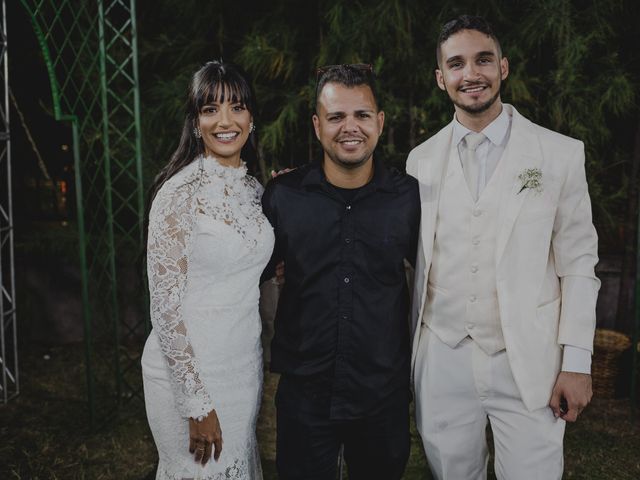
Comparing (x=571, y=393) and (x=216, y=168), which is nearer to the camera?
(x=571, y=393)

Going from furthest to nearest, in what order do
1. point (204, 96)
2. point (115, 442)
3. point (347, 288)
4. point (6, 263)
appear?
point (6, 263), point (115, 442), point (204, 96), point (347, 288)

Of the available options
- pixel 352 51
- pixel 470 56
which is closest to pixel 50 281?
pixel 352 51

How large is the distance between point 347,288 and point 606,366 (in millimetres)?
3478

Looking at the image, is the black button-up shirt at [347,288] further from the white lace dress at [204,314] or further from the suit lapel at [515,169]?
the suit lapel at [515,169]

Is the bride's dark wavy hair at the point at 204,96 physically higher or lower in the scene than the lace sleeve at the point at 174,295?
higher

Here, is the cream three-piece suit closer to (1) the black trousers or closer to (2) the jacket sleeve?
(2) the jacket sleeve

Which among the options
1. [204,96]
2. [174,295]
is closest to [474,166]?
[204,96]

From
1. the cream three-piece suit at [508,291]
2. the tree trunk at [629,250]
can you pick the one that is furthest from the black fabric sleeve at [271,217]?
the tree trunk at [629,250]

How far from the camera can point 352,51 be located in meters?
5.00

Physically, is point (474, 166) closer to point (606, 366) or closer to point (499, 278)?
point (499, 278)

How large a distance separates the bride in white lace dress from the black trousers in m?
0.16

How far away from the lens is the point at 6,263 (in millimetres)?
6312

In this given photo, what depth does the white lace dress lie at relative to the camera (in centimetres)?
205

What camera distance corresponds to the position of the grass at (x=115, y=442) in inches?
146
